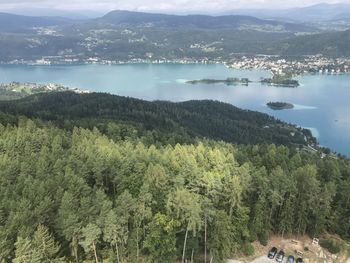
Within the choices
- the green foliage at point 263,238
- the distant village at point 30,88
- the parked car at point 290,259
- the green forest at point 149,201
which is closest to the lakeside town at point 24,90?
the distant village at point 30,88

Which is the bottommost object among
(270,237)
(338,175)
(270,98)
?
(270,98)

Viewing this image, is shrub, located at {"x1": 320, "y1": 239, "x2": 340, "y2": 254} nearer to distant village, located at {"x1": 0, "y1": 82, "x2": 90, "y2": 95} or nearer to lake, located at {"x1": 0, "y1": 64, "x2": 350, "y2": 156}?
lake, located at {"x1": 0, "y1": 64, "x2": 350, "y2": 156}

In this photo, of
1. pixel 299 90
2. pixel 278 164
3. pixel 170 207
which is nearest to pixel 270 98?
pixel 299 90

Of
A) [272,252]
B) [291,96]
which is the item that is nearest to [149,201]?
[272,252]

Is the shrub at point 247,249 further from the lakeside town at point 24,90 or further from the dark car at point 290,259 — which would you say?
the lakeside town at point 24,90

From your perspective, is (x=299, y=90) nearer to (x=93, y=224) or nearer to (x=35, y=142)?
(x=35, y=142)

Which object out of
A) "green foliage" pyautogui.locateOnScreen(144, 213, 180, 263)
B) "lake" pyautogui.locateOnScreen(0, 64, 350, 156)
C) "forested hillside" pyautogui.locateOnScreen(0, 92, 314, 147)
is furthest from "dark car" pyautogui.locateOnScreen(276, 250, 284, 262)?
"lake" pyautogui.locateOnScreen(0, 64, 350, 156)
